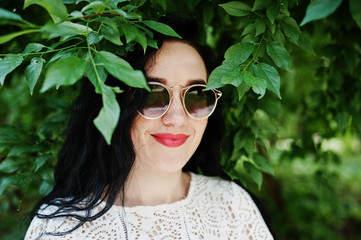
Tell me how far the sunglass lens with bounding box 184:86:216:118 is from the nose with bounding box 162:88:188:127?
3cm

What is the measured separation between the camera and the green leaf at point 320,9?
0.78 metres

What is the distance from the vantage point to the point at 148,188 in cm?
161

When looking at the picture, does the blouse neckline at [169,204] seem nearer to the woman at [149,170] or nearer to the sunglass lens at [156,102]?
the woman at [149,170]

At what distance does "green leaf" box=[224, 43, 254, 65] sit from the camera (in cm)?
108

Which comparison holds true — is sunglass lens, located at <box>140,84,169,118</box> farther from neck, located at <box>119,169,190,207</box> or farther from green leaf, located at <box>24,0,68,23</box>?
green leaf, located at <box>24,0,68,23</box>

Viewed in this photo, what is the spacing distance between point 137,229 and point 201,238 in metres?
0.32

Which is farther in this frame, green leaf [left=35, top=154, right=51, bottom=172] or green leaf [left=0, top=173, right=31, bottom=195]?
green leaf [left=35, top=154, right=51, bottom=172]

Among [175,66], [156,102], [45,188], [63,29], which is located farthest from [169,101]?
[45,188]

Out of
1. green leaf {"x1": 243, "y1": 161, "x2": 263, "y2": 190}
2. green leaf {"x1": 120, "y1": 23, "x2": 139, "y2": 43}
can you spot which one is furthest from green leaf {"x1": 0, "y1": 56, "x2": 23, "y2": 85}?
green leaf {"x1": 243, "y1": 161, "x2": 263, "y2": 190}

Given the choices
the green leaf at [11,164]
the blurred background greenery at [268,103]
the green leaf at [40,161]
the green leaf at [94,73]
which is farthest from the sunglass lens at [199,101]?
the green leaf at [11,164]

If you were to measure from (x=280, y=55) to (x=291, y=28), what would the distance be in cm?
13

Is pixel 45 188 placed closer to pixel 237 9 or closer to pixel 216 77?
pixel 216 77

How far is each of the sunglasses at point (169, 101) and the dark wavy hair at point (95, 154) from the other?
1.8 inches

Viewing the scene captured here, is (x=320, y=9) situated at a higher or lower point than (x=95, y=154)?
higher
